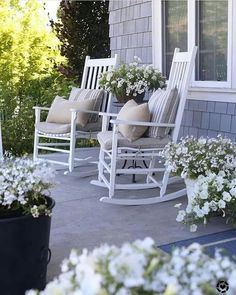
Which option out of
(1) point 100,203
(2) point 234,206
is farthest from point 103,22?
(2) point 234,206

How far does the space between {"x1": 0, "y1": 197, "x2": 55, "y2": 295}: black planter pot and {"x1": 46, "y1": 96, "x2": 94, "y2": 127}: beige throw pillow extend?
267 centimetres

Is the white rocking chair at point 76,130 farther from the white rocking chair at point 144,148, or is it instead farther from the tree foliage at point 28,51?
the tree foliage at point 28,51

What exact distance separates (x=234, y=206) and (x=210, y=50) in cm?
216

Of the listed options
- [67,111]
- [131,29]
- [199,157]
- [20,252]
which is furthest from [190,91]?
[20,252]

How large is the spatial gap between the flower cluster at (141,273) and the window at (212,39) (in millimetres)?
3539

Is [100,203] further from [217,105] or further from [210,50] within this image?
[210,50]

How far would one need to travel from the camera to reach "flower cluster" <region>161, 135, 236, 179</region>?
9.89 ft

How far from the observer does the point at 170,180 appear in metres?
4.06

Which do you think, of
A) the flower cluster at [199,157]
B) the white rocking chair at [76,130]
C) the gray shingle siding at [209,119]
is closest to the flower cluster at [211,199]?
the flower cluster at [199,157]

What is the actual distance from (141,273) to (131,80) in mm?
3693

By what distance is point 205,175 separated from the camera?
3.06 m

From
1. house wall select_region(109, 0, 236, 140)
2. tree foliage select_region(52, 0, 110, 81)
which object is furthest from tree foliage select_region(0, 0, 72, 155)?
house wall select_region(109, 0, 236, 140)

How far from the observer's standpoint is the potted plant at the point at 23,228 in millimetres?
1879

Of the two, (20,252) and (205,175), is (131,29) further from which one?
(20,252)
